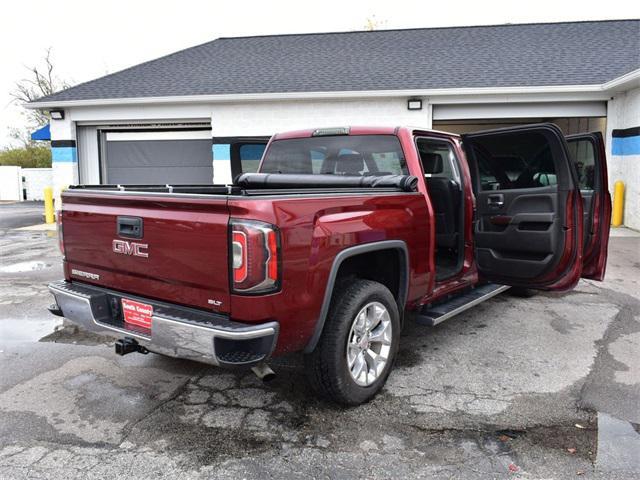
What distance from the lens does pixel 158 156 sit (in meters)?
15.3

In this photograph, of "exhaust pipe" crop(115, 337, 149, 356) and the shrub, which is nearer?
"exhaust pipe" crop(115, 337, 149, 356)

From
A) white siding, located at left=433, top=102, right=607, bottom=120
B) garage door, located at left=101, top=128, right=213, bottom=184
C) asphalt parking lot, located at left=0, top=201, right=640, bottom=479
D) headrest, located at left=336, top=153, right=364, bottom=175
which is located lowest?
asphalt parking lot, located at left=0, top=201, right=640, bottom=479

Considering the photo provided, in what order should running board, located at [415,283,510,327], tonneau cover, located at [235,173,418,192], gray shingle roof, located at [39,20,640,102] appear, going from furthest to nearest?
gray shingle roof, located at [39,20,640,102], running board, located at [415,283,510,327], tonneau cover, located at [235,173,418,192]

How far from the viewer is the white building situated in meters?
12.5

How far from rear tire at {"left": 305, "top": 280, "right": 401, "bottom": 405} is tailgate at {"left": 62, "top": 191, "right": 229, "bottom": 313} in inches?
29.0

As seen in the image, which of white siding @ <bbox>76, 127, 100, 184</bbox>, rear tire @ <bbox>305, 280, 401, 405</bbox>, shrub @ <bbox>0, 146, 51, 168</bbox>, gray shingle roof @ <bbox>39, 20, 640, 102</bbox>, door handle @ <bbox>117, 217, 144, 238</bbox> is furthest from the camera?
shrub @ <bbox>0, 146, 51, 168</bbox>

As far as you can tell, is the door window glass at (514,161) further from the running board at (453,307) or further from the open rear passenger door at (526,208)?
the running board at (453,307)

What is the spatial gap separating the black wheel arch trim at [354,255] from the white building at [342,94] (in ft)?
30.9

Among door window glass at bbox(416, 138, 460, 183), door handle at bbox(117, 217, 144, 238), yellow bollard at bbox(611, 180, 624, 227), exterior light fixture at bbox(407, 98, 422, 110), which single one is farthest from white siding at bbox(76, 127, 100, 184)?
yellow bollard at bbox(611, 180, 624, 227)

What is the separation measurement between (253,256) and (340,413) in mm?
1285

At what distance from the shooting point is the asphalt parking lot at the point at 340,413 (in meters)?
2.71

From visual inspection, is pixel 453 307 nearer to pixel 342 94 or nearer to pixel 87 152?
pixel 342 94

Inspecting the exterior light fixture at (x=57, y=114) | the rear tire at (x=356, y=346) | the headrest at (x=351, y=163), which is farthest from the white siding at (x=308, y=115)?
the rear tire at (x=356, y=346)

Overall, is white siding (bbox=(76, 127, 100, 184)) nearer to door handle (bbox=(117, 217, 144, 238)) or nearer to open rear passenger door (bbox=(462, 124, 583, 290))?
open rear passenger door (bbox=(462, 124, 583, 290))
